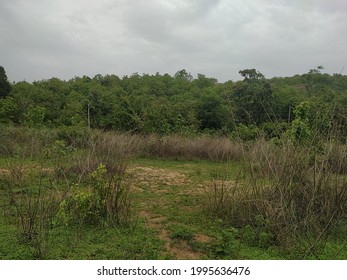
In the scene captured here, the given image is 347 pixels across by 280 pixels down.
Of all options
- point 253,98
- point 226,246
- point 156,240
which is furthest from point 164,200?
point 253,98

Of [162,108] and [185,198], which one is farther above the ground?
[162,108]

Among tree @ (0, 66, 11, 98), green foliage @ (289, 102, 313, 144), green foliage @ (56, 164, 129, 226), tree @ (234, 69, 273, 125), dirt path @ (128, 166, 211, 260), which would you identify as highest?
tree @ (0, 66, 11, 98)

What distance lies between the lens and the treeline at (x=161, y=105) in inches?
545

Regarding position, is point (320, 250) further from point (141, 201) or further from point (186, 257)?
point (141, 201)

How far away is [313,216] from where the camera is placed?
161 inches

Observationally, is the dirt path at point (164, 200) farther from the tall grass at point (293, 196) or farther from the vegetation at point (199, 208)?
the tall grass at point (293, 196)

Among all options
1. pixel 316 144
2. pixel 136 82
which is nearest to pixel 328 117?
pixel 316 144

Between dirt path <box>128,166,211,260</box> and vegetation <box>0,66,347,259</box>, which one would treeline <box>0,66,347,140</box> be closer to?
vegetation <box>0,66,347,259</box>

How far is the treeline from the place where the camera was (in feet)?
45.4

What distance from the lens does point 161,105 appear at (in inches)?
674

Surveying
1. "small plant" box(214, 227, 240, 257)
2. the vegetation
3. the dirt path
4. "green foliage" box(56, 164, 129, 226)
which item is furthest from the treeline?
"green foliage" box(56, 164, 129, 226)

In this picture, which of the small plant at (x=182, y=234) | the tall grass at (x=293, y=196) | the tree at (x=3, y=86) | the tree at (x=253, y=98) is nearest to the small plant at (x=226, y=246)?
the small plant at (x=182, y=234)
